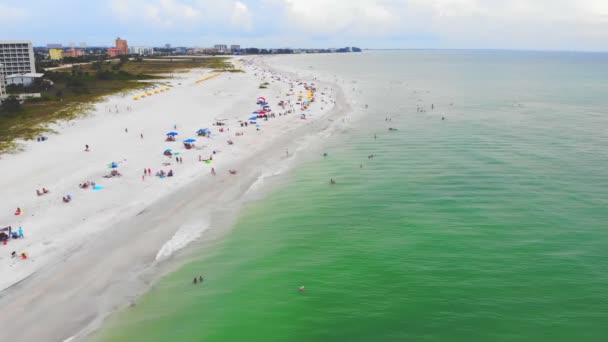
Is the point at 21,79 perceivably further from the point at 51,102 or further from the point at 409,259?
the point at 409,259

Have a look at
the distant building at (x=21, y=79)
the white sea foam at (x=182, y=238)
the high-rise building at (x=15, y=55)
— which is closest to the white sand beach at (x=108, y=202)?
the white sea foam at (x=182, y=238)

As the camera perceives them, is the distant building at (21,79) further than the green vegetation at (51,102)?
Yes

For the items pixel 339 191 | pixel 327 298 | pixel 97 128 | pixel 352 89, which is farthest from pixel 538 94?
pixel 327 298

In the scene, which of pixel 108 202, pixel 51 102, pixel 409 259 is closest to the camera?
pixel 409 259

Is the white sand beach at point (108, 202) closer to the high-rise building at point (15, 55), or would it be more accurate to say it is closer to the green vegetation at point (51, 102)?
the green vegetation at point (51, 102)

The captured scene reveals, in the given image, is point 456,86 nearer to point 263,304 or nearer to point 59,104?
point 59,104

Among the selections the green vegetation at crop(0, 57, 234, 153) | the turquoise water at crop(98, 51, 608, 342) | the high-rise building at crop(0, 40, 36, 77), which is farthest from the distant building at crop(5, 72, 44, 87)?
the turquoise water at crop(98, 51, 608, 342)

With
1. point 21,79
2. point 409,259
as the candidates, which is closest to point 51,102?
point 21,79
